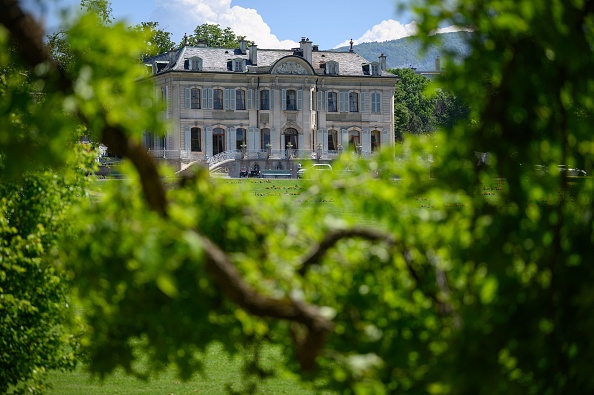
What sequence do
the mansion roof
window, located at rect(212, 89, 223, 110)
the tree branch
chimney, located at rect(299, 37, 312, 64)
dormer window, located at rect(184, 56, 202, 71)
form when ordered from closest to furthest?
the tree branch < dormer window, located at rect(184, 56, 202, 71) < the mansion roof < window, located at rect(212, 89, 223, 110) < chimney, located at rect(299, 37, 312, 64)

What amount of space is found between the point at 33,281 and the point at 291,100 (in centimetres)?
5691

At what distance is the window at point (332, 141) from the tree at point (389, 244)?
210ft

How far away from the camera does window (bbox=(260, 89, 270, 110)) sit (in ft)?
214

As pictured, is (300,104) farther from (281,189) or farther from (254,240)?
(254,240)

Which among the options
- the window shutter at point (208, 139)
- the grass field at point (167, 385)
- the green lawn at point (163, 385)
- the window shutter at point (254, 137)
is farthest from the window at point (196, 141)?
the green lawn at point (163, 385)

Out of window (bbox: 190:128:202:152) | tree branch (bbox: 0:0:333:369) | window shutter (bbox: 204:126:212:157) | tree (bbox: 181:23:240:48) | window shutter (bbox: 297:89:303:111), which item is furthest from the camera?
tree (bbox: 181:23:240:48)

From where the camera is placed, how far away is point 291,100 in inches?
2574

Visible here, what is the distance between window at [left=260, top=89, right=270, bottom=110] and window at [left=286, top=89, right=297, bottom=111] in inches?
50.2

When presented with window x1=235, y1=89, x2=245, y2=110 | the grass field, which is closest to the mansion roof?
window x1=235, y1=89, x2=245, y2=110

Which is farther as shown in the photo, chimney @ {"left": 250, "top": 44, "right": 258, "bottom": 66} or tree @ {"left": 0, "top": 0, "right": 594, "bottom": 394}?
chimney @ {"left": 250, "top": 44, "right": 258, "bottom": 66}

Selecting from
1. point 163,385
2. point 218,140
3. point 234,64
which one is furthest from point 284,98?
point 163,385

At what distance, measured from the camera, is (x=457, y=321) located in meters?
3.04

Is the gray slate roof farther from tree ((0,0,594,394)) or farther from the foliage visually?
tree ((0,0,594,394))

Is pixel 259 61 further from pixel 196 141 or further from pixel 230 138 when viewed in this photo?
pixel 196 141
